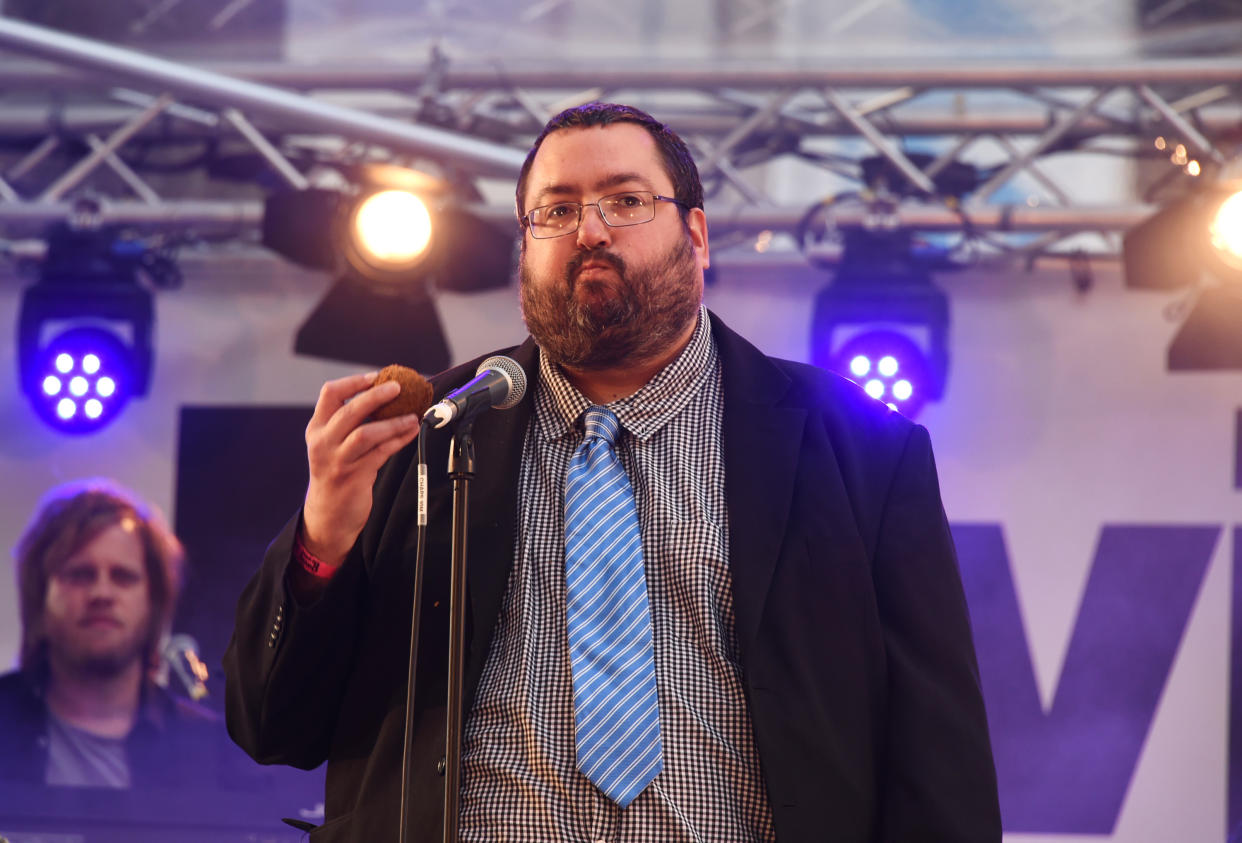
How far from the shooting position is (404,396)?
5.51 feet

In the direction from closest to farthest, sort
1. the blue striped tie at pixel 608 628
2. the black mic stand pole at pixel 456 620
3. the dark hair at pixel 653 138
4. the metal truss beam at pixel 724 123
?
the black mic stand pole at pixel 456 620 → the blue striped tie at pixel 608 628 → the dark hair at pixel 653 138 → the metal truss beam at pixel 724 123

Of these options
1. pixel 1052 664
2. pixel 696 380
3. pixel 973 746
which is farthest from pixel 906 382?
pixel 973 746

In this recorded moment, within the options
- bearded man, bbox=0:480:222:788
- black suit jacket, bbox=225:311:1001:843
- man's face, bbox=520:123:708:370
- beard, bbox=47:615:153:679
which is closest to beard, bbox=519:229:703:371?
man's face, bbox=520:123:708:370

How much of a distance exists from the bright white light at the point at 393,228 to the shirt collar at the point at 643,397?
2.57 metres

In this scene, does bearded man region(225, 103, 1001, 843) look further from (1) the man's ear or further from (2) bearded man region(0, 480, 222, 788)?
(2) bearded man region(0, 480, 222, 788)

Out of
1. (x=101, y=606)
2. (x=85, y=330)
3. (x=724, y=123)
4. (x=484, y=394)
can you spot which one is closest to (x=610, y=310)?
(x=484, y=394)

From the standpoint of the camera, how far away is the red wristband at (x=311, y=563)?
184 cm

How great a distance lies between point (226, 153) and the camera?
5.26m

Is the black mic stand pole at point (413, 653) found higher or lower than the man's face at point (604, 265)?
lower

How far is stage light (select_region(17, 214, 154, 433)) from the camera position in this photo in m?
4.98

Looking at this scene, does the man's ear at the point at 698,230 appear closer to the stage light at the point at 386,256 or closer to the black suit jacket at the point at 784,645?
the black suit jacket at the point at 784,645

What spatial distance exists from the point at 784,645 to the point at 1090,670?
139 inches

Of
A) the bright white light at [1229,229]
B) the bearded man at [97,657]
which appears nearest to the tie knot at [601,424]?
the bright white light at [1229,229]

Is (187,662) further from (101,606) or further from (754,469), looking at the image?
(754,469)
